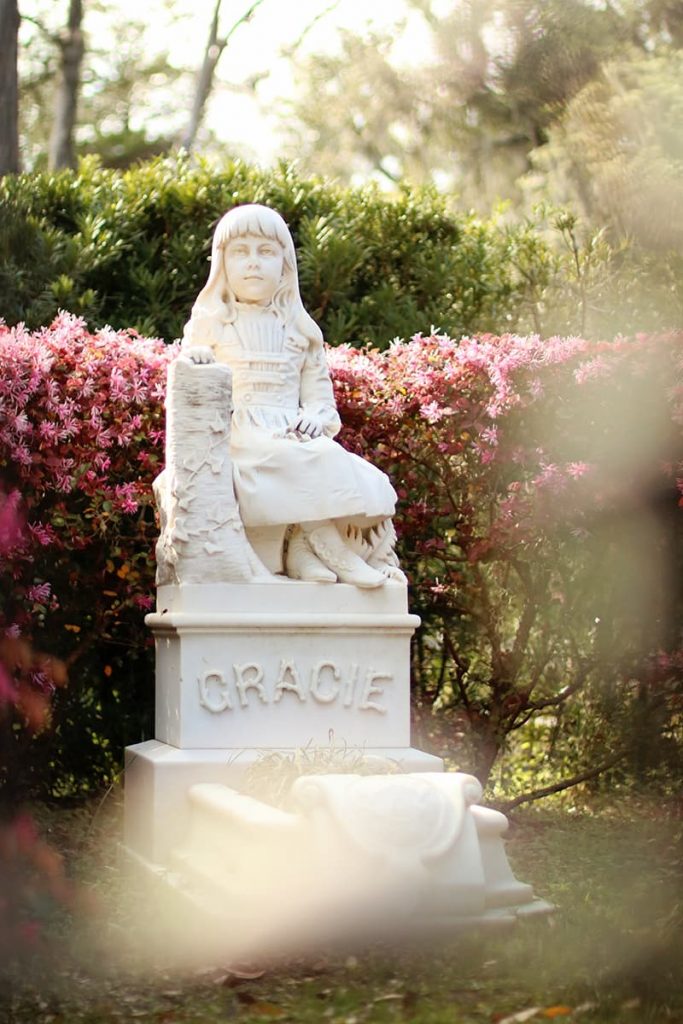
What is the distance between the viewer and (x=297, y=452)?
4.88 m

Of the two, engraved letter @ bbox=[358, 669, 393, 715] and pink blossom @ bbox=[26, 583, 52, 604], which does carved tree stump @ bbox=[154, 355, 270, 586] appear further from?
pink blossom @ bbox=[26, 583, 52, 604]

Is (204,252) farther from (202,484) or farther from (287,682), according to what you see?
(287,682)

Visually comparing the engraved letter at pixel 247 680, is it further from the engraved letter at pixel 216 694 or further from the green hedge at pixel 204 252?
the green hedge at pixel 204 252

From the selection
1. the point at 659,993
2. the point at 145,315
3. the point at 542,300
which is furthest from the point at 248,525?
the point at 542,300

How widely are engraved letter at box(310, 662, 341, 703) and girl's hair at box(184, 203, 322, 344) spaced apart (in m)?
1.41

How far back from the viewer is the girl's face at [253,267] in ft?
16.9

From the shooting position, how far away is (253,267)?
514 centimetres

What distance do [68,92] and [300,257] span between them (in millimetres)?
6593

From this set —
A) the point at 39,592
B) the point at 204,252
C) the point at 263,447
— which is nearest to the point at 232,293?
the point at 263,447

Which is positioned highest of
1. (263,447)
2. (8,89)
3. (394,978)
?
(8,89)

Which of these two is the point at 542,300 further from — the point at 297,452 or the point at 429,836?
the point at 429,836

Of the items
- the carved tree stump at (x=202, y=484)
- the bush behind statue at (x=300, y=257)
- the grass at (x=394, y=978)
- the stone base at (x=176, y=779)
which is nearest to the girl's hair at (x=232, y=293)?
the carved tree stump at (x=202, y=484)

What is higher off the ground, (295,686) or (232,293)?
(232,293)

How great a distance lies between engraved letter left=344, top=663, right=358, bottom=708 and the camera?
4.86 m
